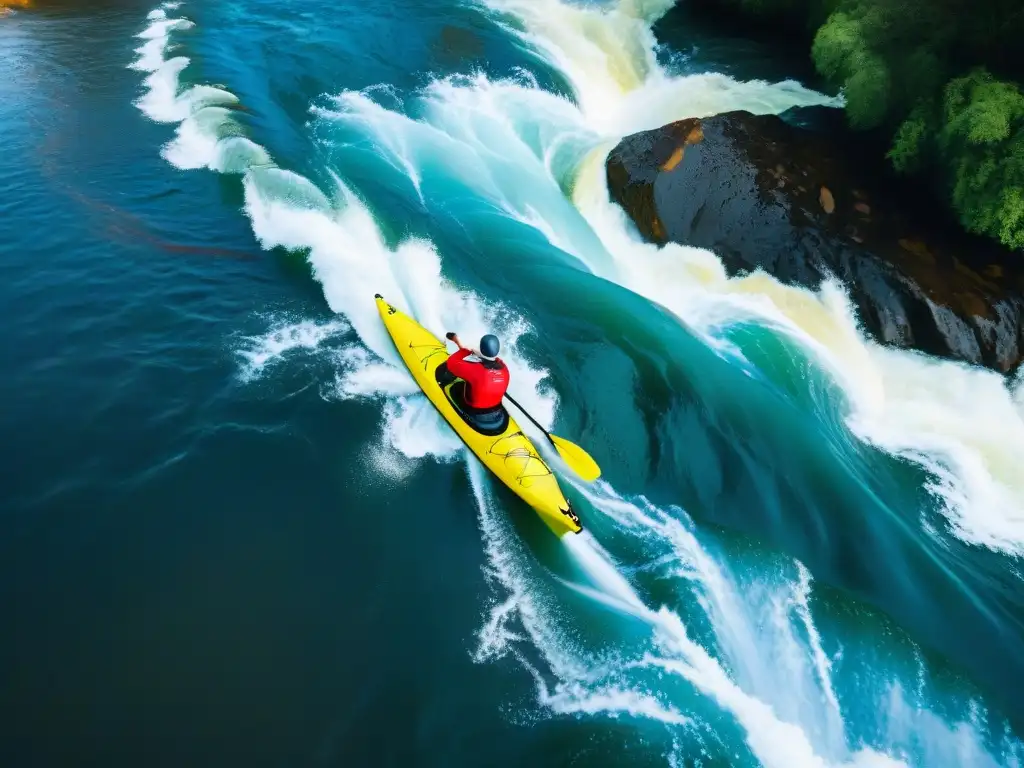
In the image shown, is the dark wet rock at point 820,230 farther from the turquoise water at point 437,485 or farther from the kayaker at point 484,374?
the kayaker at point 484,374

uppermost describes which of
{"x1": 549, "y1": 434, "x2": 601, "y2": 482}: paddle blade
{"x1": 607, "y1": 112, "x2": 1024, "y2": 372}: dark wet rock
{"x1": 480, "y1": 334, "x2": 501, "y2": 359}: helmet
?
{"x1": 607, "y1": 112, "x2": 1024, "y2": 372}: dark wet rock

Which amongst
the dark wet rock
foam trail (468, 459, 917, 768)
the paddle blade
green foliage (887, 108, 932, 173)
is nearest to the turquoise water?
foam trail (468, 459, 917, 768)

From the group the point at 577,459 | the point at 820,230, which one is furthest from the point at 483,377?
the point at 820,230

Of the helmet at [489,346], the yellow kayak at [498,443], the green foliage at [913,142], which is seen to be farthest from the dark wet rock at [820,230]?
the helmet at [489,346]

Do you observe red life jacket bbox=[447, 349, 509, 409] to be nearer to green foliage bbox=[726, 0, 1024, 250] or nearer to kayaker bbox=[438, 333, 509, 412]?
kayaker bbox=[438, 333, 509, 412]

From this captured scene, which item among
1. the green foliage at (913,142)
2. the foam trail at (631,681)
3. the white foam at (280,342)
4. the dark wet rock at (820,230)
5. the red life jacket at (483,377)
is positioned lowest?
the white foam at (280,342)

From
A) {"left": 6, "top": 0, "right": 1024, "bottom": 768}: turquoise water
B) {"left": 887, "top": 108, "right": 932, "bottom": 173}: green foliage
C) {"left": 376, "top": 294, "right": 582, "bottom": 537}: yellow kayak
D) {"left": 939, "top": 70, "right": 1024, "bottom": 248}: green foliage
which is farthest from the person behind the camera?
{"left": 887, "top": 108, "right": 932, "bottom": 173}: green foliage
